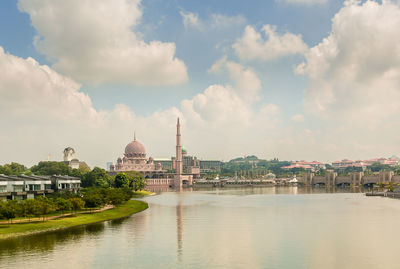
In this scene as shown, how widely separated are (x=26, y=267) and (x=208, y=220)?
116ft

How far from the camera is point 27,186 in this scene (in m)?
76.4

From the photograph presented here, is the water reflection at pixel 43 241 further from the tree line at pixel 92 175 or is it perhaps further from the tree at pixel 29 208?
the tree line at pixel 92 175

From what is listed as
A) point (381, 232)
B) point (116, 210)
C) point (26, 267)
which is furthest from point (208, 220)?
point (26, 267)

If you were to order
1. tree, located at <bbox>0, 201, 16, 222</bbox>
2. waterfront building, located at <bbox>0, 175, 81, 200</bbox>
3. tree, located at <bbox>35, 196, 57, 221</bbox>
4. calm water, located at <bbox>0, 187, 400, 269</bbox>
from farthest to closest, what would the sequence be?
waterfront building, located at <bbox>0, 175, 81, 200</bbox>
tree, located at <bbox>35, 196, 57, 221</bbox>
tree, located at <bbox>0, 201, 16, 222</bbox>
calm water, located at <bbox>0, 187, 400, 269</bbox>

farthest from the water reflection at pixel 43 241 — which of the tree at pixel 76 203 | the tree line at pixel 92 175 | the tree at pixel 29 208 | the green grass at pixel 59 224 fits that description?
the tree line at pixel 92 175

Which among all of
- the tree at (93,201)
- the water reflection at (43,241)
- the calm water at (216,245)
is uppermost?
the tree at (93,201)

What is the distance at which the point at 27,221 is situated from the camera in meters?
58.3

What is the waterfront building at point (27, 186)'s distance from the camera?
7084 centimetres

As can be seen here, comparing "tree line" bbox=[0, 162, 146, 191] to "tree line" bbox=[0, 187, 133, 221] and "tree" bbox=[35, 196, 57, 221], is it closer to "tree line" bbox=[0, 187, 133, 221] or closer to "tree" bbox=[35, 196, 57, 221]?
"tree line" bbox=[0, 187, 133, 221]

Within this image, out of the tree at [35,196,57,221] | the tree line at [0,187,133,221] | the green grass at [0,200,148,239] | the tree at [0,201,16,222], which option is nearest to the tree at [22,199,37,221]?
the tree line at [0,187,133,221]

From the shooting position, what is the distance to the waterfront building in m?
70.8

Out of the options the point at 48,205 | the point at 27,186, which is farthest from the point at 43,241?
the point at 27,186

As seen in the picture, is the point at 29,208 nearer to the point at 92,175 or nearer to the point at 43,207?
the point at 43,207

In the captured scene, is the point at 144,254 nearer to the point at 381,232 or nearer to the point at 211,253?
the point at 211,253
